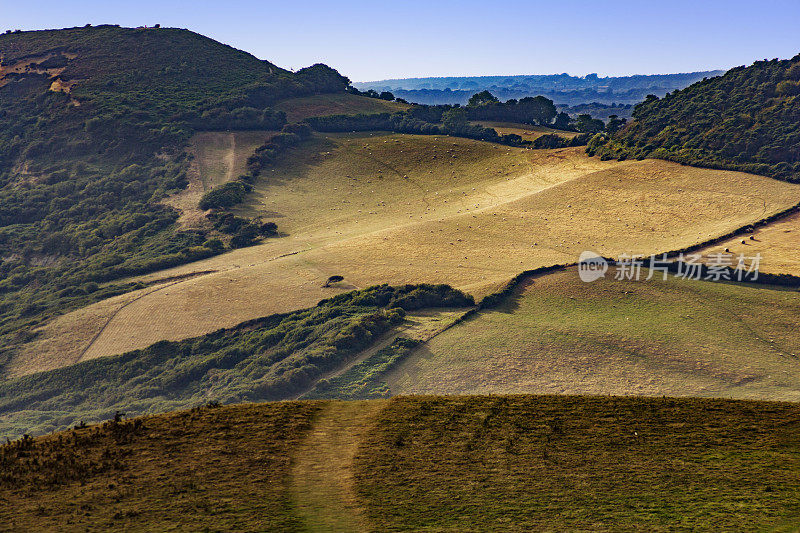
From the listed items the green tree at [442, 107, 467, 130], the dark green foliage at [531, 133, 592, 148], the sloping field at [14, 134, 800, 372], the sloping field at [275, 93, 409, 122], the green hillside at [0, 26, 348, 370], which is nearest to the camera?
the sloping field at [14, 134, 800, 372]

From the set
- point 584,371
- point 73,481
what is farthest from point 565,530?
point 584,371

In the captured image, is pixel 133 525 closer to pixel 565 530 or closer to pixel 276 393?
pixel 565 530

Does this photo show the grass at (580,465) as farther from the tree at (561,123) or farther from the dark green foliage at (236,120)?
the tree at (561,123)

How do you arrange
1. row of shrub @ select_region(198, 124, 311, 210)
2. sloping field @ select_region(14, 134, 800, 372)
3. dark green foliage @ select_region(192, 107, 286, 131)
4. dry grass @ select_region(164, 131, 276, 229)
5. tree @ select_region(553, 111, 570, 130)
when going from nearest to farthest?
sloping field @ select_region(14, 134, 800, 372)
row of shrub @ select_region(198, 124, 311, 210)
dry grass @ select_region(164, 131, 276, 229)
dark green foliage @ select_region(192, 107, 286, 131)
tree @ select_region(553, 111, 570, 130)

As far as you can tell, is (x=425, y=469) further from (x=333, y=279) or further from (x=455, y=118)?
(x=455, y=118)

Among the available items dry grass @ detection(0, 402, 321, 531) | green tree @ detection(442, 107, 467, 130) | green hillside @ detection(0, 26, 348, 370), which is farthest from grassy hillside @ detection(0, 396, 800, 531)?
green tree @ detection(442, 107, 467, 130)

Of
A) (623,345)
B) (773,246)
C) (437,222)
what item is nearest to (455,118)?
(437,222)

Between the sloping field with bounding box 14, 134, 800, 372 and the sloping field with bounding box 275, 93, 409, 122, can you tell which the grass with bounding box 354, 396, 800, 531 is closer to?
the sloping field with bounding box 14, 134, 800, 372
